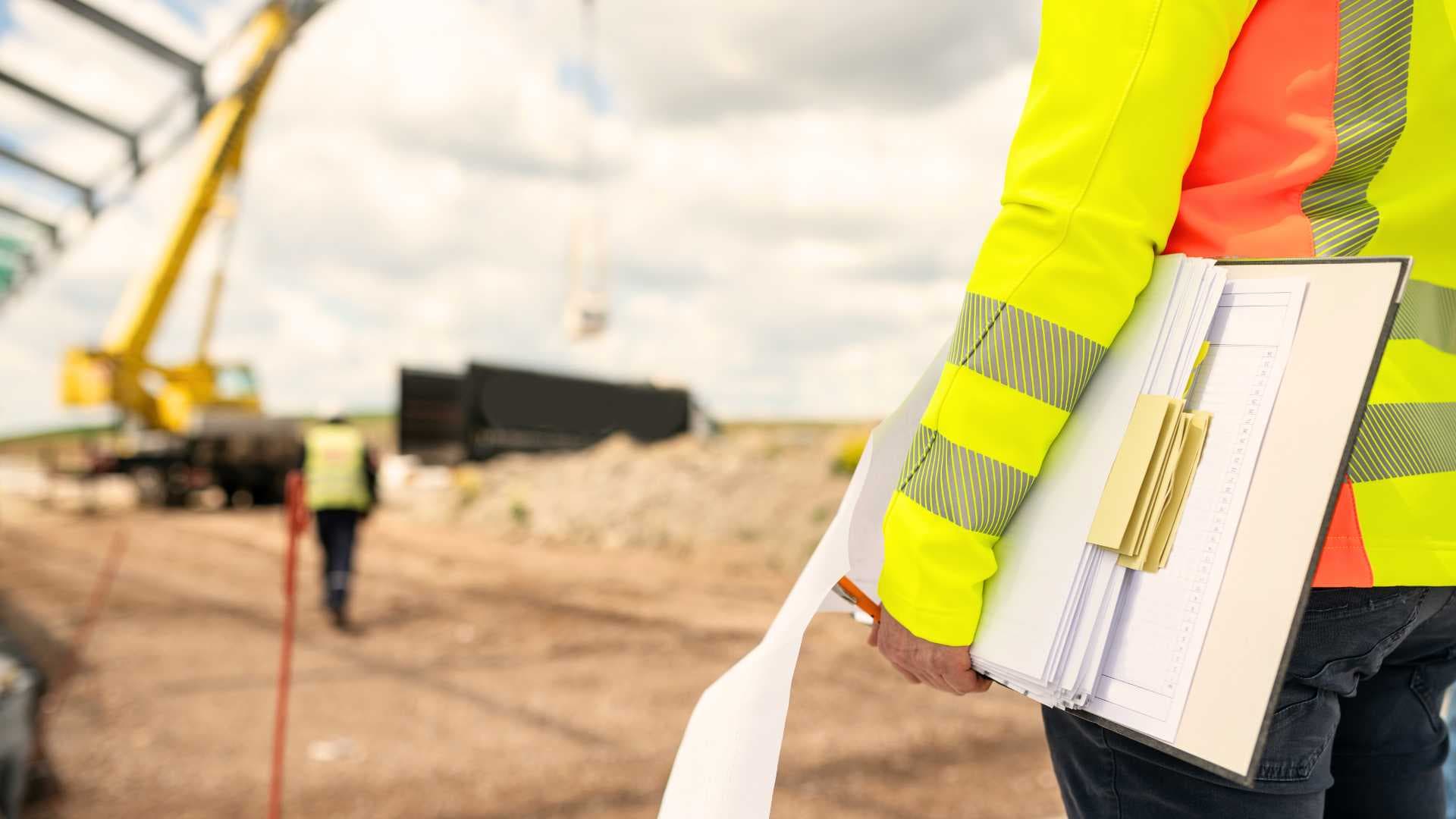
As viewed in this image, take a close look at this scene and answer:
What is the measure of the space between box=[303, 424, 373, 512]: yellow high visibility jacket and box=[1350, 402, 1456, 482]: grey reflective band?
829 cm

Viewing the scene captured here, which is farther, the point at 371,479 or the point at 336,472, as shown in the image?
the point at 371,479

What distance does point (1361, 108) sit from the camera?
3.43 feet

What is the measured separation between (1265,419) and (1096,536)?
213mm

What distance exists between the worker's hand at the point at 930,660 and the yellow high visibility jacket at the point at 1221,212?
0.17ft

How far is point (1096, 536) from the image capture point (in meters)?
1.05

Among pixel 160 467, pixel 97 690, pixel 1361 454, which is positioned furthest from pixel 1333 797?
pixel 160 467

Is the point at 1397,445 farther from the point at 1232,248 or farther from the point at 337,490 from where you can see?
the point at 337,490

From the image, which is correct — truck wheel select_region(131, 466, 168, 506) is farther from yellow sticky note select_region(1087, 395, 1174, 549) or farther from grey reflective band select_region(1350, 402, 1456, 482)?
grey reflective band select_region(1350, 402, 1456, 482)

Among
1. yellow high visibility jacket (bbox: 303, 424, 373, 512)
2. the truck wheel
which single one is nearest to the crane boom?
the truck wheel

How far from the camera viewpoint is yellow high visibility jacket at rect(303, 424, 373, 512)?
820 centimetres

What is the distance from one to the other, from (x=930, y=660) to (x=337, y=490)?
7973mm

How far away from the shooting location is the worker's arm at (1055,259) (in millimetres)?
1060

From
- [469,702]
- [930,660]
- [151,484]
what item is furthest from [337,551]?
[151,484]

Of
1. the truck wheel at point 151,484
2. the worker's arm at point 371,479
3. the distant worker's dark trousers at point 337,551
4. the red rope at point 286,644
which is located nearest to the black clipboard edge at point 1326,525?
the red rope at point 286,644
